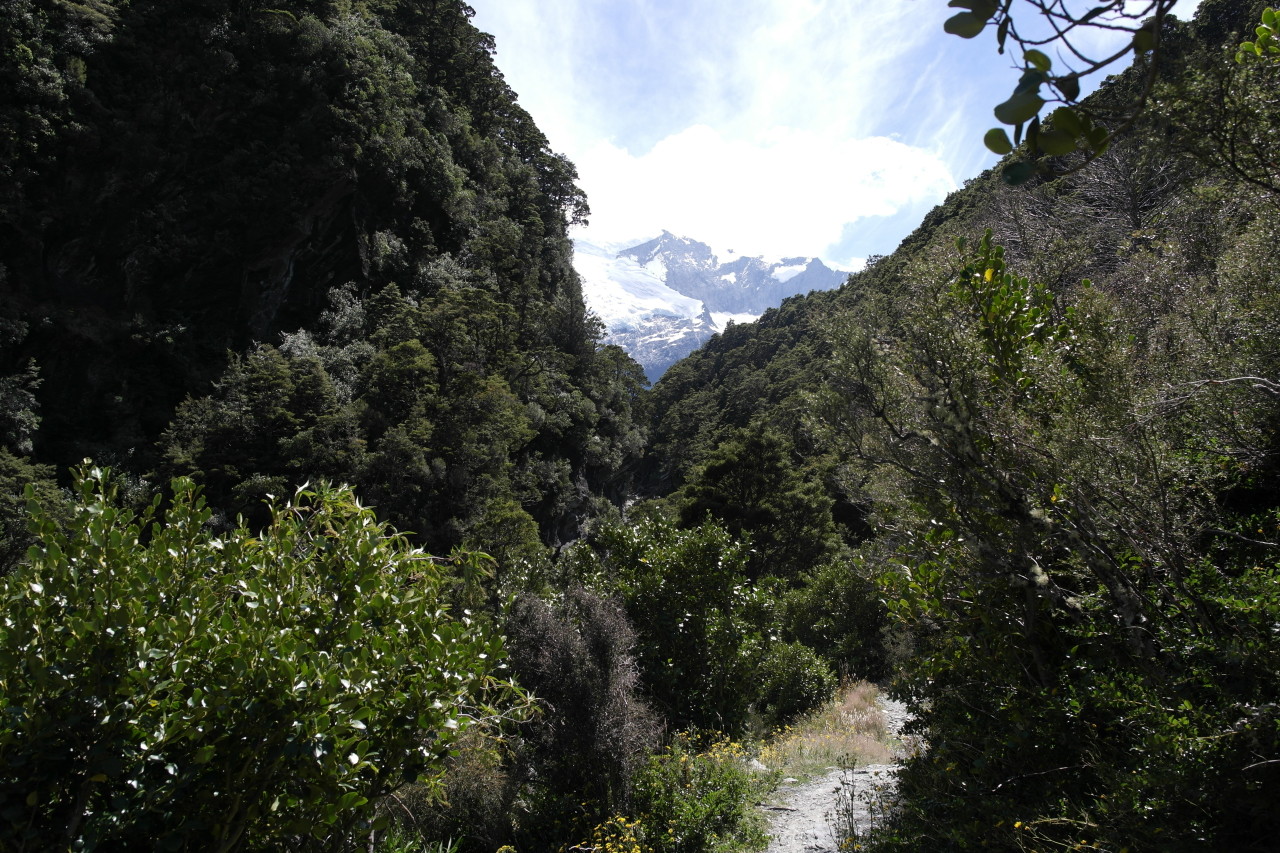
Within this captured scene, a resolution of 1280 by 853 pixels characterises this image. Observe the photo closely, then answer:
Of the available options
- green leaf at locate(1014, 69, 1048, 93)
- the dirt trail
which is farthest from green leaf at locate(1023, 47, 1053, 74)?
the dirt trail

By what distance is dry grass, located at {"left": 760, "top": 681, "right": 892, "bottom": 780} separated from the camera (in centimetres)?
779

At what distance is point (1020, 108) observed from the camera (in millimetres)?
939

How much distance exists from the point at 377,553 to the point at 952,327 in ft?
16.7

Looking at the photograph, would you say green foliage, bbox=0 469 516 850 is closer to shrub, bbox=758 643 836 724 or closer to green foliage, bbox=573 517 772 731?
green foliage, bbox=573 517 772 731

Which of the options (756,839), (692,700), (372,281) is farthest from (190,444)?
(756,839)

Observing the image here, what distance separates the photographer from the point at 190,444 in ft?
69.9

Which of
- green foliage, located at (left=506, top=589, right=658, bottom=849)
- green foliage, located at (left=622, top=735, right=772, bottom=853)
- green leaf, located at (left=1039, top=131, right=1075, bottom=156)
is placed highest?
green leaf, located at (left=1039, top=131, right=1075, bottom=156)

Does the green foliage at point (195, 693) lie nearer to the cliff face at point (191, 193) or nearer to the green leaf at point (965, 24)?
the green leaf at point (965, 24)

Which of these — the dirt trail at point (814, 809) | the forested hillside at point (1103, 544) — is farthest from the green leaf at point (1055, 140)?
the dirt trail at point (814, 809)

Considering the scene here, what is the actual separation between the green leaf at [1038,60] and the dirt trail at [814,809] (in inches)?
224

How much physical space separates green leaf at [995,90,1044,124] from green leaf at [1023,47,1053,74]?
4 cm

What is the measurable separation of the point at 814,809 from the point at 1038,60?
7.09 m

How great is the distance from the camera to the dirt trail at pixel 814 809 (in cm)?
546

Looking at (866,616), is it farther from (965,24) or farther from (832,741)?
(965,24)
